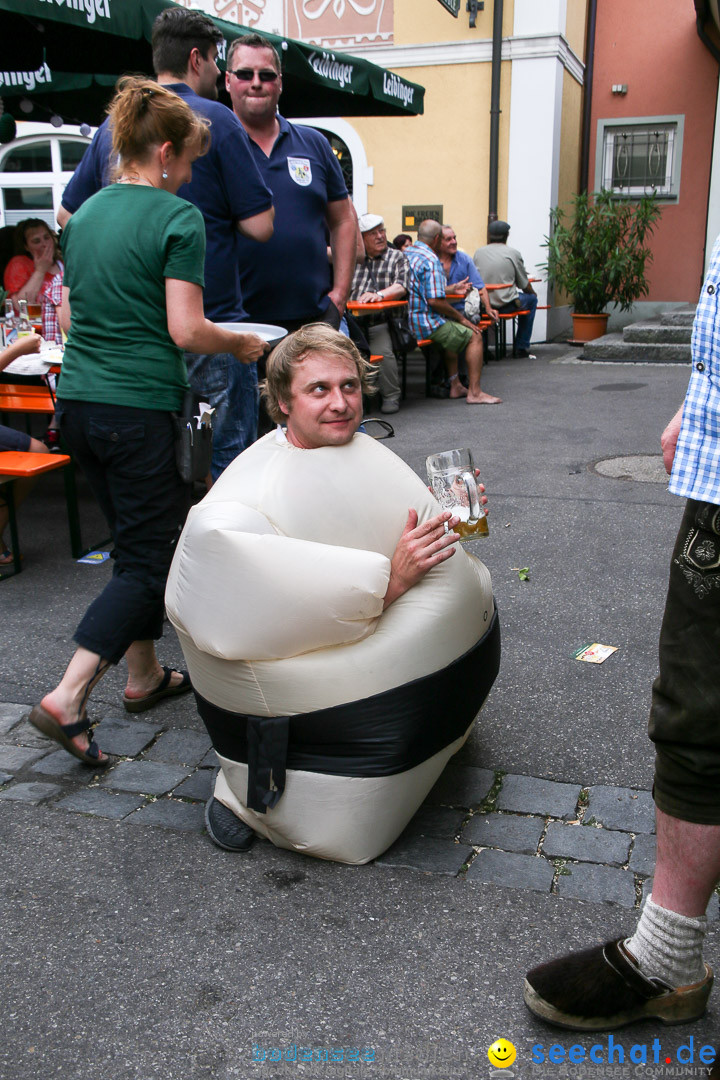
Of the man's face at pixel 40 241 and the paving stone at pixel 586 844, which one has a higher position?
the man's face at pixel 40 241

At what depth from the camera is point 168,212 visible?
2.87 m

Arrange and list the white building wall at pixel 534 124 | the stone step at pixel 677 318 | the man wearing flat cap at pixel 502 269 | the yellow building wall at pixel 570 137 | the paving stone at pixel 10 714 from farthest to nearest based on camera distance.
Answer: the yellow building wall at pixel 570 137, the white building wall at pixel 534 124, the stone step at pixel 677 318, the man wearing flat cap at pixel 502 269, the paving stone at pixel 10 714

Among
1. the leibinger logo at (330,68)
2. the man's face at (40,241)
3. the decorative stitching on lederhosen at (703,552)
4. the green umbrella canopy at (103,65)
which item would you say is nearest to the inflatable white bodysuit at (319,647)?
the decorative stitching on lederhosen at (703,552)

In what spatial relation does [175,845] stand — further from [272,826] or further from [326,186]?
[326,186]

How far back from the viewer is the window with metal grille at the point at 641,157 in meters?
15.0

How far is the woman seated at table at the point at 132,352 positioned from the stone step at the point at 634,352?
9544 millimetres

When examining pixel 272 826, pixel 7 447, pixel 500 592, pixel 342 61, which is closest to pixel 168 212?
pixel 272 826

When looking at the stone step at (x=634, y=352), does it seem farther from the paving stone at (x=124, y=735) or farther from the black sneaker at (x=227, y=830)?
the black sneaker at (x=227, y=830)

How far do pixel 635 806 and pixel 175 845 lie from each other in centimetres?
122

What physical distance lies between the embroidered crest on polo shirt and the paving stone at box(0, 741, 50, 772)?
2585 millimetres

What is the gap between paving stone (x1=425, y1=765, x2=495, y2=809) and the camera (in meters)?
2.75

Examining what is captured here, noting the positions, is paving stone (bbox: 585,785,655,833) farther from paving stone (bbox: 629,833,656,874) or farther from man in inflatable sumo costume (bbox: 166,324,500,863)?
man in inflatable sumo costume (bbox: 166,324,500,863)

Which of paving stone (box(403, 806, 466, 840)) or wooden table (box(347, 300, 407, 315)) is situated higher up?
wooden table (box(347, 300, 407, 315))

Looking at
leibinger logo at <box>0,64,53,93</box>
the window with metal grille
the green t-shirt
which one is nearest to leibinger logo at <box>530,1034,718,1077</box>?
the green t-shirt
